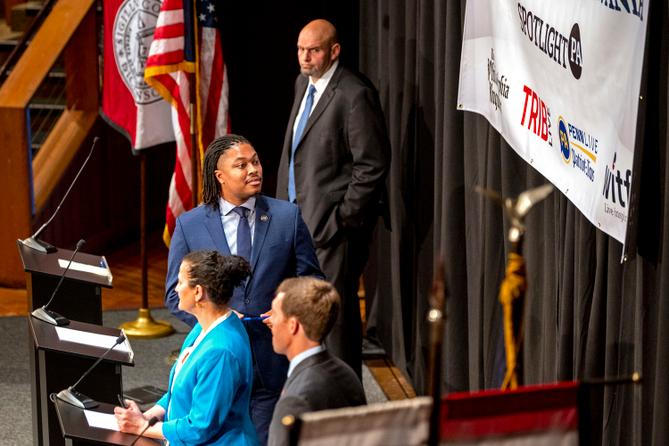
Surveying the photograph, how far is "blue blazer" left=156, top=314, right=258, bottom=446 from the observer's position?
3311 mm

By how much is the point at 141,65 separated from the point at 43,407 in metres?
2.80

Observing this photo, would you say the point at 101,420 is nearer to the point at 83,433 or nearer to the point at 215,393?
the point at 83,433

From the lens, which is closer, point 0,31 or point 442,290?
point 442,290

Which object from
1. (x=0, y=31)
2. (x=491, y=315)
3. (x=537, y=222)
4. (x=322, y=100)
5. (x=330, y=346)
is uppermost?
(x=0, y=31)

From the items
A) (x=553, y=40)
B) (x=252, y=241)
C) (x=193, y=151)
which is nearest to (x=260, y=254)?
(x=252, y=241)

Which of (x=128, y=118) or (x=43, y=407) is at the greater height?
(x=128, y=118)

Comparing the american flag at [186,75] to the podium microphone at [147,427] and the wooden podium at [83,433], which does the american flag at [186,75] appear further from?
the podium microphone at [147,427]

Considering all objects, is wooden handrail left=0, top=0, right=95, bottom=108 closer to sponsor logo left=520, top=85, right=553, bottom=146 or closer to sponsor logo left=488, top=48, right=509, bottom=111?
sponsor logo left=488, top=48, right=509, bottom=111

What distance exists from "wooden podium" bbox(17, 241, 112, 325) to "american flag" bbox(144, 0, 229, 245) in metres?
1.77

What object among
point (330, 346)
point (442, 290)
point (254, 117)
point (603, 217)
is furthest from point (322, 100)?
point (254, 117)

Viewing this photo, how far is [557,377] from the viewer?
349 cm

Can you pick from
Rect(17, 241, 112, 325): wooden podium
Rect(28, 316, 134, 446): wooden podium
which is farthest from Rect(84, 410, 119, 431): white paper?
Rect(17, 241, 112, 325): wooden podium

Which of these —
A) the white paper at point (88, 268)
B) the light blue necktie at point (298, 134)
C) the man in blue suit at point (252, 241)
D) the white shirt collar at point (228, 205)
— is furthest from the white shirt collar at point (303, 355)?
the light blue necktie at point (298, 134)

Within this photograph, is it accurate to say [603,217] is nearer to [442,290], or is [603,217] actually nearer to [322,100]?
[442,290]
